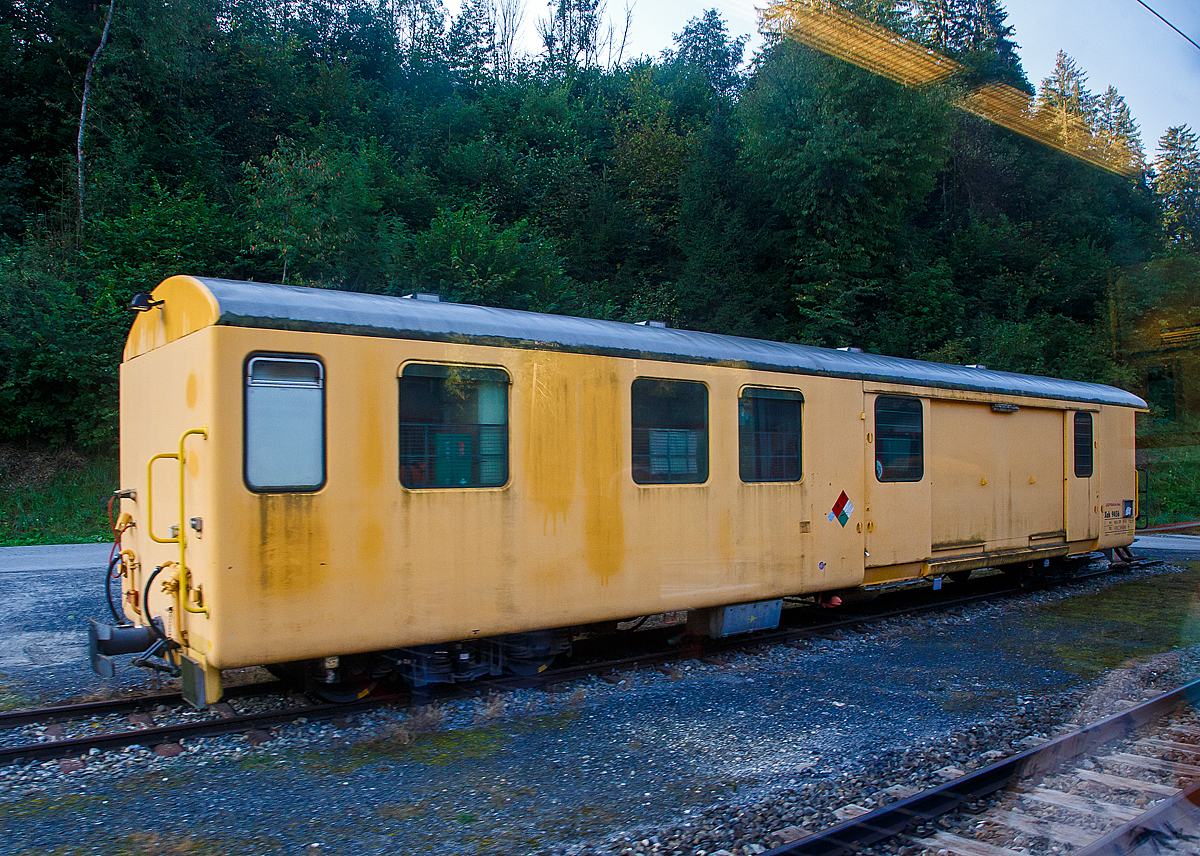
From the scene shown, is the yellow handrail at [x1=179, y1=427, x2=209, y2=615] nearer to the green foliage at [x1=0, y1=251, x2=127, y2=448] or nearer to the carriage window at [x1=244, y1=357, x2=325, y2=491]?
the carriage window at [x1=244, y1=357, x2=325, y2=491]

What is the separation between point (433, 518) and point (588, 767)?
75.5 inches

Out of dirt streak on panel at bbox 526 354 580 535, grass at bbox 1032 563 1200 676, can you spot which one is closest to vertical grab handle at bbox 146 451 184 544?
dirt streak on panel at bbox 526 354 580 535

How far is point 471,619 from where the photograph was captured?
5.70m

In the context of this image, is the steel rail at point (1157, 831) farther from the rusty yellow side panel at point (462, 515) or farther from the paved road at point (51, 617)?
the paved road at point (51, 617)

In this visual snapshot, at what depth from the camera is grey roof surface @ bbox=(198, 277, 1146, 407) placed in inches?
200

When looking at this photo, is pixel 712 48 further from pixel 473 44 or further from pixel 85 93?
pixel 85 93

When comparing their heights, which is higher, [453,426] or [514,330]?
[514,330]

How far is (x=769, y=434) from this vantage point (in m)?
7.62

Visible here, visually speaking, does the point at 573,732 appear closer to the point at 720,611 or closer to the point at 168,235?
the point at 720,611

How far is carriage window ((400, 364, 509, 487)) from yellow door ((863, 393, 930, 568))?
448 centimetres

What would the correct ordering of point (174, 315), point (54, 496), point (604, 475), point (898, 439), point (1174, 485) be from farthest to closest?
point (1174, 485) < point (54, 496) < point (898, 439) < point (604, 475) < point (174, 315)

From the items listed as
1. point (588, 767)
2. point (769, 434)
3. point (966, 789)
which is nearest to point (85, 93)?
point (769, 434)

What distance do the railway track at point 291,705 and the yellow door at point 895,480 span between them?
0.98m

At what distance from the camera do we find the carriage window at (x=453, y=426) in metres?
5.51
